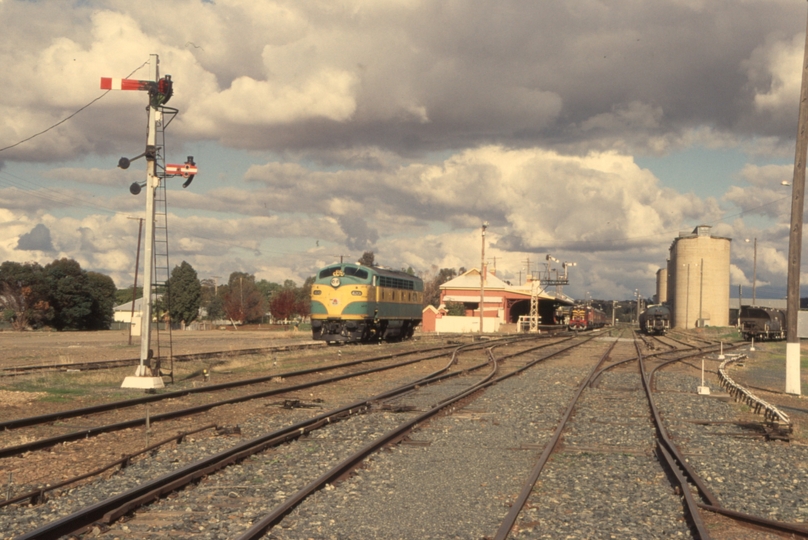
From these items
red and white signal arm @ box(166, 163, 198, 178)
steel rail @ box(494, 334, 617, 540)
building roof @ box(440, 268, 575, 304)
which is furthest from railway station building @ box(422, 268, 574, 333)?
steel rail @ box(494, 334, 617, 540)

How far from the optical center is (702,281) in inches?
4122

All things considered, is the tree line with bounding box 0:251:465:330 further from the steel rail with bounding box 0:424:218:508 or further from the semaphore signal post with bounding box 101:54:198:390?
the steel rail with bounding box 0:424:218:508

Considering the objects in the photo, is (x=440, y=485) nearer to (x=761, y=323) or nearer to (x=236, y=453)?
(x=236, y=453)

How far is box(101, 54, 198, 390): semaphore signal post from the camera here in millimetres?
17672

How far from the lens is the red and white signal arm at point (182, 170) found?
18.0 meters

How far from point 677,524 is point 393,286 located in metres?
33.0

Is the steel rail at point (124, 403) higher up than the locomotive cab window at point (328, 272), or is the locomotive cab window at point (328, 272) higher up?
the locomotive cab window at point (328, 272)

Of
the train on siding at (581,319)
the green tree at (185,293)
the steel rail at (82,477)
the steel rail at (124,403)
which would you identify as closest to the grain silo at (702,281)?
the train on siding at (581,319)

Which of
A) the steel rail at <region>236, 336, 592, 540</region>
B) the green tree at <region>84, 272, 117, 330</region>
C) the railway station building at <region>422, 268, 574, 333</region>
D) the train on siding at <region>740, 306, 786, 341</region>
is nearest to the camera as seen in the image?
the steel rail at <region>236, 336, 592, 540</region>

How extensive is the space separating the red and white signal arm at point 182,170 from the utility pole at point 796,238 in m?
15.8

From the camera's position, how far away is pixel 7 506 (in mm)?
7324

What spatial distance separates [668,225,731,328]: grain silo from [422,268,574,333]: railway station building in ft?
75.1

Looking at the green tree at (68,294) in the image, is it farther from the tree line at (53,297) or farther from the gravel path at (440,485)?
the gravel path at (440,485)

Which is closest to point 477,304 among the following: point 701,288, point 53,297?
point 701,288
